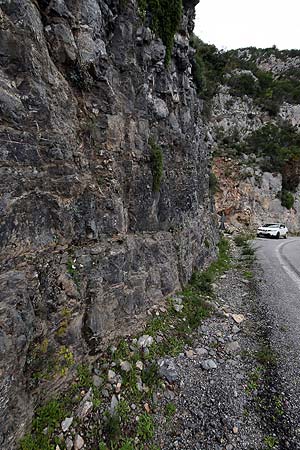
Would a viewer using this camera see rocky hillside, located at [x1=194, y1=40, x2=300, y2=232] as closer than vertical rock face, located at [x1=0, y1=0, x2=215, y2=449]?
No

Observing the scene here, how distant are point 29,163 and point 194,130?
9.52 m

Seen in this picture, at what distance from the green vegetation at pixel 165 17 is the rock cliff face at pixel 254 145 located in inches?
585

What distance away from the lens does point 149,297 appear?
264 inches

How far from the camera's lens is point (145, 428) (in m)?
4.02

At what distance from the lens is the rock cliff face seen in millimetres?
28312

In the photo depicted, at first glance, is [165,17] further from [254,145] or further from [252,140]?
[252,140]

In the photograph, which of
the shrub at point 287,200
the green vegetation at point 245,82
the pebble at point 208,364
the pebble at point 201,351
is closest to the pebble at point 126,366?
the pebble at point 208,364

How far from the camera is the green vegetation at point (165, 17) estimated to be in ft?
24.4

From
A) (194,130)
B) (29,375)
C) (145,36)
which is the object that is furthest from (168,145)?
(29,375)

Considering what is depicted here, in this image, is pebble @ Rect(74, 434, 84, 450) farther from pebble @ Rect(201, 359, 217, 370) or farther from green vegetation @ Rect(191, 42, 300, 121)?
green vegetation @ Rect(191, 42, 300, 121)

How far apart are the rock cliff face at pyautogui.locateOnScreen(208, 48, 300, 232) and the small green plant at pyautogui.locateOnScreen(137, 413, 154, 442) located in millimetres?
22067

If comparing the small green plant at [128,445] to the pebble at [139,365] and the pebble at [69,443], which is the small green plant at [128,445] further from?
the pebble at [139,365]

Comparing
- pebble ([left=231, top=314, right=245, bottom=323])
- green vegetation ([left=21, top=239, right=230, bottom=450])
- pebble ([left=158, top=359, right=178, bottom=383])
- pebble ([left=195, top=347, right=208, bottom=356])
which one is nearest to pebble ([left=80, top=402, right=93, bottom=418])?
green vegetation ([left=21, top=239, right=230, bottom=450])

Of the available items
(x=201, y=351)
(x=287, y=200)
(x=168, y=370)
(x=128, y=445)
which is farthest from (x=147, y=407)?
(x=287, y=200)
